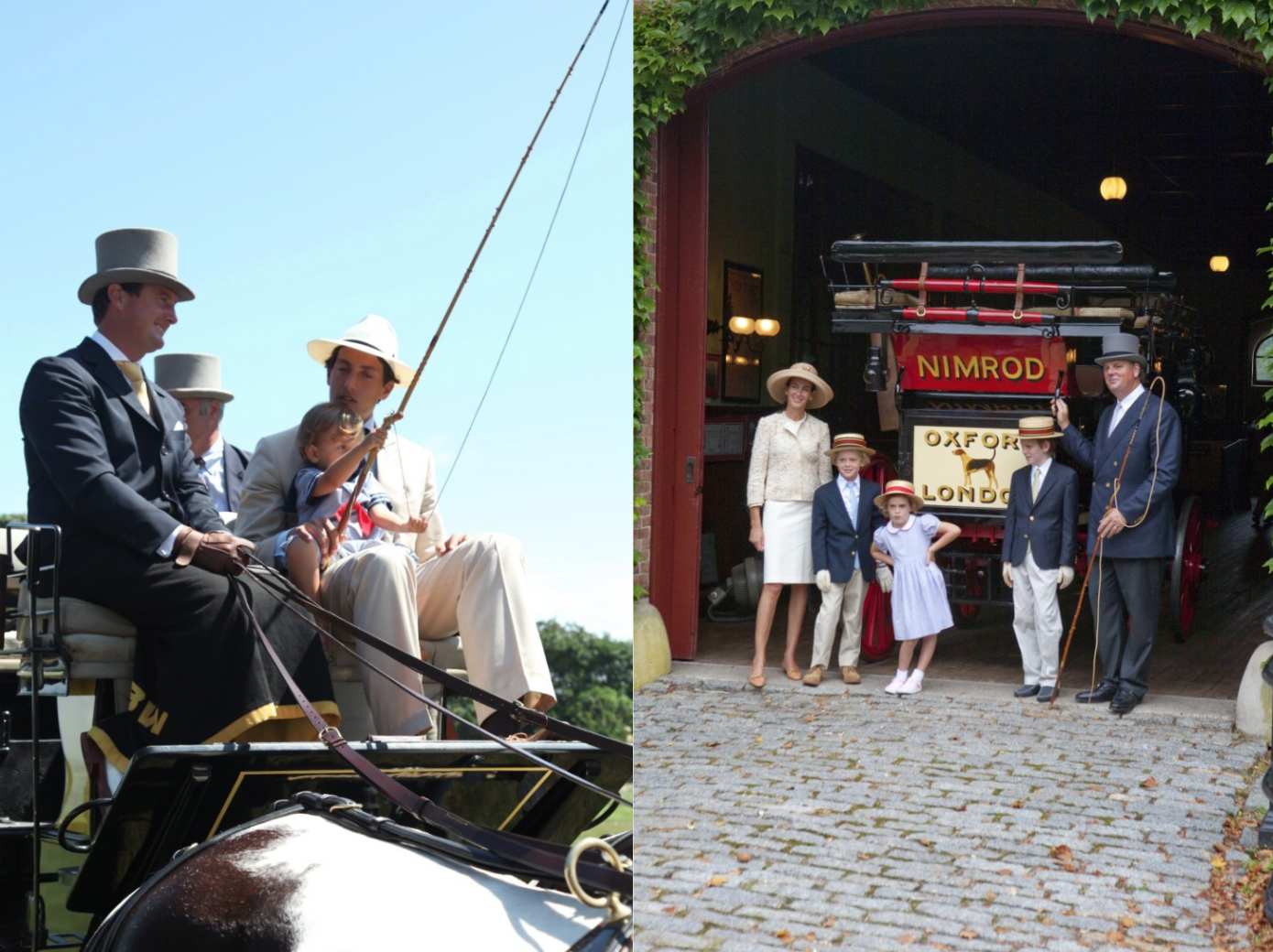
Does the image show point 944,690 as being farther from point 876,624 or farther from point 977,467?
point 977,467

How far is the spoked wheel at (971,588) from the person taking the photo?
25.9 ft

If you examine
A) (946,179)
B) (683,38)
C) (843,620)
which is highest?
(946,179)

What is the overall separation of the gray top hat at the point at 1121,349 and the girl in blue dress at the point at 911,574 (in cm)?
113

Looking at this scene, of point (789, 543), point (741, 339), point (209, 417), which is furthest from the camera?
point (741, 339)

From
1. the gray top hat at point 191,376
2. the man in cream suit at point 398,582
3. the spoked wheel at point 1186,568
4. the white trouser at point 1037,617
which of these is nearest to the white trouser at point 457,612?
the man in cream suit at point 398,582

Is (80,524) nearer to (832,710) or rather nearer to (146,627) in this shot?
(146,627)

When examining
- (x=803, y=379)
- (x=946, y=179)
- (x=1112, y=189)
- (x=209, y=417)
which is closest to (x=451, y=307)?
(x=209, y=417)

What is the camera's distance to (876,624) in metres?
7.65

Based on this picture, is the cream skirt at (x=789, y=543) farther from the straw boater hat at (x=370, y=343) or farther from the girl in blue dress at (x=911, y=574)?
the straw boater hat at (x=370, y=343)

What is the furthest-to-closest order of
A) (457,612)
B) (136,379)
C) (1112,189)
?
1. (1112,189)
2. (457,612)
3. (136,379)

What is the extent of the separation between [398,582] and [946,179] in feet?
35.9

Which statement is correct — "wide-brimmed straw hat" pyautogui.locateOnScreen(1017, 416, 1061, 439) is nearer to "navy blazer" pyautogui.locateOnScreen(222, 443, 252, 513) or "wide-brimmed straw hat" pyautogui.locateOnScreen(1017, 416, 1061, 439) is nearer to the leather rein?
"navy blazer" pyautogui.locateOnScreen(222, 443, 252, 513)

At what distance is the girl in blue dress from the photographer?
6656 millimetres

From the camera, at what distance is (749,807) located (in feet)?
16.1
